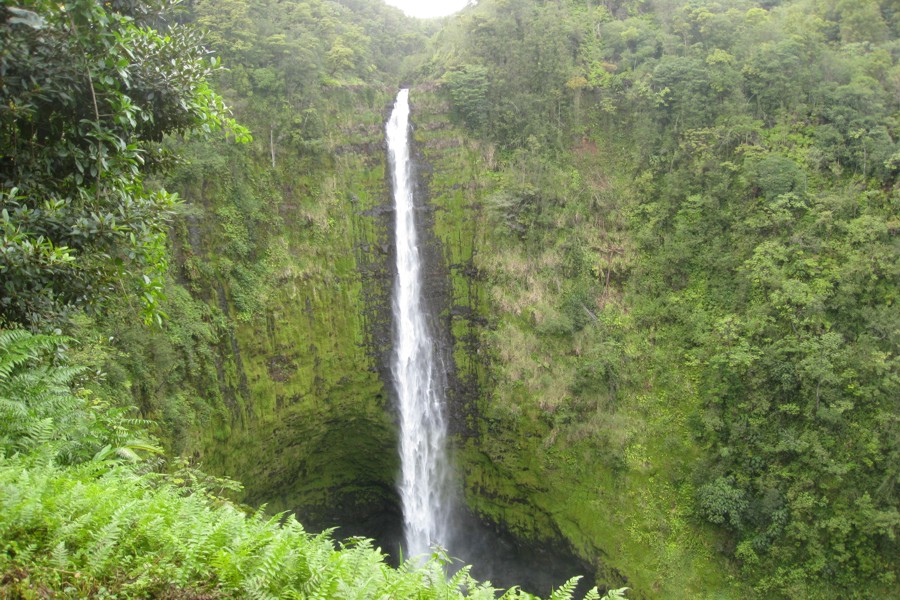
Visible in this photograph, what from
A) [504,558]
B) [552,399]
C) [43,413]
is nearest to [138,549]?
[43,413]

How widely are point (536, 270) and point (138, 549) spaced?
1680 centimetres

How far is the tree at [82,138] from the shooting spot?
406 cm

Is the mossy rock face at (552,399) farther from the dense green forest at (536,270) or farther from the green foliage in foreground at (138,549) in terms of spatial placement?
the green foliage in foreground at (138,549)

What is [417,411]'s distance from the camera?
18.9m

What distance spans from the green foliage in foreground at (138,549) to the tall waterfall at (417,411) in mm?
15159

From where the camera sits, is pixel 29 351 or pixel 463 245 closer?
pixel 29 351

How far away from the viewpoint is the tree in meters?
4.06

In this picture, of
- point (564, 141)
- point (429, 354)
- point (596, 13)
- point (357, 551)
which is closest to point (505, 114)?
point (564, 141)

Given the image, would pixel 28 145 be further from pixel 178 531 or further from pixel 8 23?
pixel 178 531

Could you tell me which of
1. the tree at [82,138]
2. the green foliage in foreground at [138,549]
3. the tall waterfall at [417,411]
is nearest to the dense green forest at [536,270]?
the tree at [82,138]

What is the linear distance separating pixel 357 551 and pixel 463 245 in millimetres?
17133

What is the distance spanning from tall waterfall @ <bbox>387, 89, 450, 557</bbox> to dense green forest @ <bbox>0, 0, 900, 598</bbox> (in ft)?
2.22

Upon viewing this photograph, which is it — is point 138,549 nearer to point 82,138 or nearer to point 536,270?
point 82,138

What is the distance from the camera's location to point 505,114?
21266 mm
